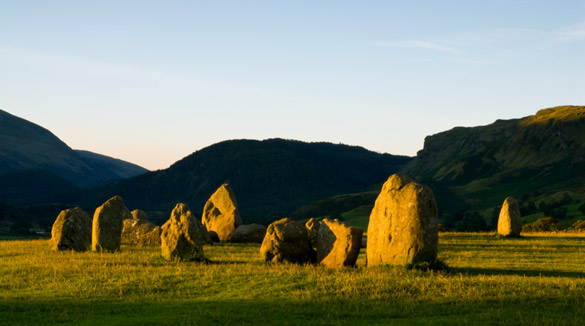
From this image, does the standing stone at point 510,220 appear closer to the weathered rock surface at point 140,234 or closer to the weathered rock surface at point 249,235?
the weathered rock surface at point 249,235

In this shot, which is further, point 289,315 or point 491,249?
point 491,249

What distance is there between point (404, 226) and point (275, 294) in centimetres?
791

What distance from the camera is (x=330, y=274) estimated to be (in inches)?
942

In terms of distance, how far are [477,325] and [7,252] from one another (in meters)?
29.4

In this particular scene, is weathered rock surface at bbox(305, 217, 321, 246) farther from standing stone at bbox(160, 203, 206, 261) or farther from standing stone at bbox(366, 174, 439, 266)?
standing stone at bbox(366, 174, 439, 266)

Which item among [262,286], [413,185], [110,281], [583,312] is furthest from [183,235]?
[583,312]

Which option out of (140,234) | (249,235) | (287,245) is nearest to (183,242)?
(287,245)

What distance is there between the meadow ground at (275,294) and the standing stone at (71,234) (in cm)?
731

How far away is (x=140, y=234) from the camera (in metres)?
42.3

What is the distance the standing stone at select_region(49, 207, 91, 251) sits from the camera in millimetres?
36438

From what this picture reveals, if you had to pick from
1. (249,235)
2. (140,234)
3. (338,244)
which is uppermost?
(338,244)

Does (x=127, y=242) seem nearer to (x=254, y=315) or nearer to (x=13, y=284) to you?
(x=13, y=284)

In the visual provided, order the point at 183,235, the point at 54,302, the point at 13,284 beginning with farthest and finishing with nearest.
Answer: the point at 183,235 → the point at 13,284 → the point at 54,302

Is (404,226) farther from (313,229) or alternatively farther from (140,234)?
(140,234)
